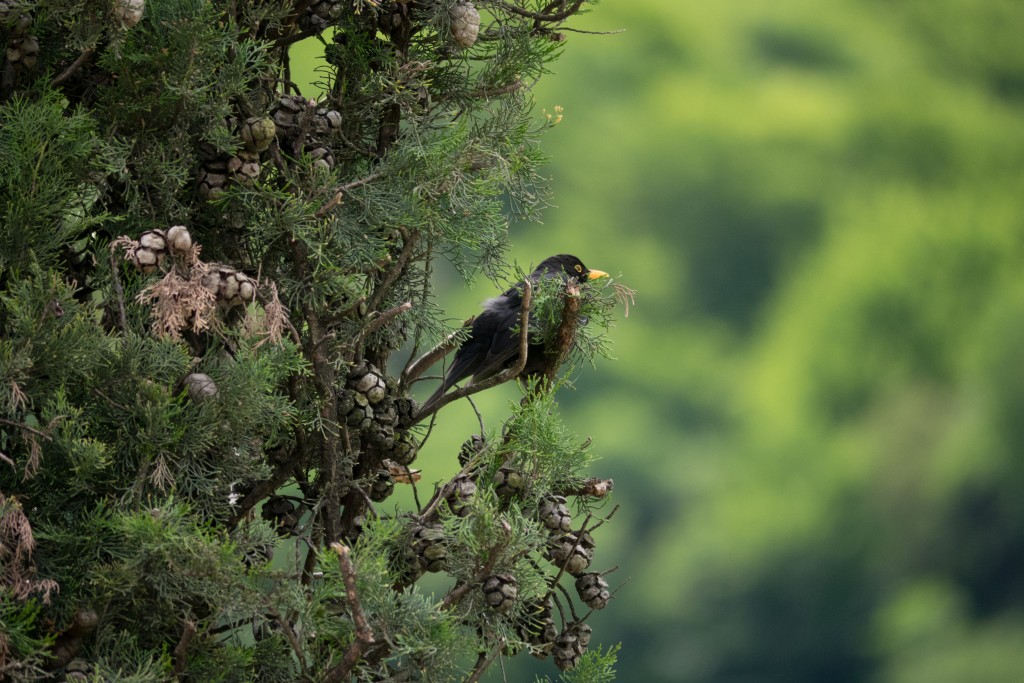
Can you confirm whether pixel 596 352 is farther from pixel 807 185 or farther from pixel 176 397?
pixel 807 185

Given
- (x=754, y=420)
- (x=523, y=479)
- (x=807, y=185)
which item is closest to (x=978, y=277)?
(x=807, y=185)

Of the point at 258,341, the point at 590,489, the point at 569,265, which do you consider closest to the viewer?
the point at 258,341

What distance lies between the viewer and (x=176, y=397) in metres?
0.97

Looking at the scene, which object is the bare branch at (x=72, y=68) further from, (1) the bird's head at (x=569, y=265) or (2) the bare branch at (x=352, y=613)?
(1) the bird's head at (x=569, y=265)

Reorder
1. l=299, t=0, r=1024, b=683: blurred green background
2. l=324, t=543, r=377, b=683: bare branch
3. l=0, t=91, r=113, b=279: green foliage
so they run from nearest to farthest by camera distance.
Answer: l=324, t=543, r=377, b=683: bare branch
l=0, t=91, r=113, b=279: green foliage
l=299, t=0, r=1024, b=683: blurred green background

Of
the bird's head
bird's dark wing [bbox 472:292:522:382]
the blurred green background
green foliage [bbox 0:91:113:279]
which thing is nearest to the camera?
green foliage [bbox 0:91:113:279]

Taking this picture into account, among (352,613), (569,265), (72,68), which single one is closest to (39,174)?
(72,68)

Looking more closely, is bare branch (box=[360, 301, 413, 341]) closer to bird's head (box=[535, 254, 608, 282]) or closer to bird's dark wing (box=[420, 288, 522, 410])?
bird's dark wing (box=[420, 288, 522, 410])

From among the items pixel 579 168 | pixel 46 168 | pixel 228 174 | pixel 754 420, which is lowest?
pixel 46 168

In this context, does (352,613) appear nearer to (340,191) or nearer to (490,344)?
(340,191)

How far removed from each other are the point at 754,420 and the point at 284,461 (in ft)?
5.58

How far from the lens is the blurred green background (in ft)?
8.48

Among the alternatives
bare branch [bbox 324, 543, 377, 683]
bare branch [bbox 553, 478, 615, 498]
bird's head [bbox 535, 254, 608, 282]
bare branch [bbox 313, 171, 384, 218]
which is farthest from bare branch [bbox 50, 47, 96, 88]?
bird's head [bbox 535, 254, 608, 282]

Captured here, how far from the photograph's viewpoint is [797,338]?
2.71 m
